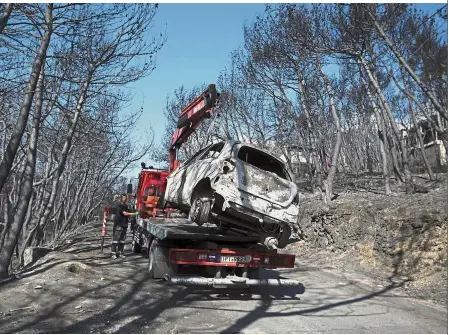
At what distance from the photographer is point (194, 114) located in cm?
1010

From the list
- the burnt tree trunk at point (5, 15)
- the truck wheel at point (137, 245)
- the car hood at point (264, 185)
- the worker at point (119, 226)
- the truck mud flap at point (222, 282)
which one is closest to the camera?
the burnt tree trunk at point (5, 15)

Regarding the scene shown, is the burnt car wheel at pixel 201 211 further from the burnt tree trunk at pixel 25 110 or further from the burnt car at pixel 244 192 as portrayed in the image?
the burnt tree trunk at pixel 25 110

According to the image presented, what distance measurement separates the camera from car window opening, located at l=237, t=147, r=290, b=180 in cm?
774

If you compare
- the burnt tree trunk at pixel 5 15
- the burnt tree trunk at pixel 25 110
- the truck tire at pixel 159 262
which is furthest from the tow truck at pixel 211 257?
the burnt tree trunk at pixel 5 15

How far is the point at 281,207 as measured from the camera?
7293 millimetres

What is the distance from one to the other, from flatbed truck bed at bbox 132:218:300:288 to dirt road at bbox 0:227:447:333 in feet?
1.13

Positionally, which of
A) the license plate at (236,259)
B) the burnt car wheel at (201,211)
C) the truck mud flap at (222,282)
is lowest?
the truck mud flap at (222,282)

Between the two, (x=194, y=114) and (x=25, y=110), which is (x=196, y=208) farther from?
(x=25, y=110)

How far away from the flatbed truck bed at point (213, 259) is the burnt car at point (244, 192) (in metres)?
0.29

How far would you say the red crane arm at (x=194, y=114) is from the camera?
8.98m

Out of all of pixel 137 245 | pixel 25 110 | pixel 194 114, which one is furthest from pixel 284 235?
pixel 137 245

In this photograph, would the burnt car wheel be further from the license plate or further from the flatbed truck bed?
the license plate

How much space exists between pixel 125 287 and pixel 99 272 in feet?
4.16

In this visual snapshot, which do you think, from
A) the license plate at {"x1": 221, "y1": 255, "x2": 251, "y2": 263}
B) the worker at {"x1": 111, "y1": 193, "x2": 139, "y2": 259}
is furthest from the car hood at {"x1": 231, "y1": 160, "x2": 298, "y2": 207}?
the worker at {"x1": 111, "y1": 193, "x2": 139, "y2": 259}
